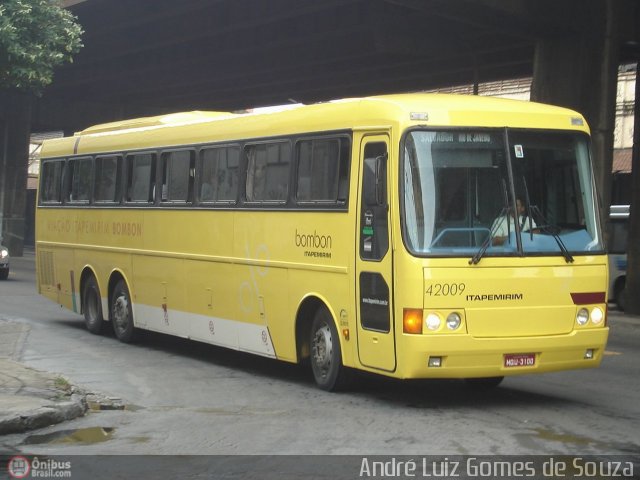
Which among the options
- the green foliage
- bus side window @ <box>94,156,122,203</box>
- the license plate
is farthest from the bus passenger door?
the green foliage

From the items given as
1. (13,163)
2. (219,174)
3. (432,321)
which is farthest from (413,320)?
(13,163)

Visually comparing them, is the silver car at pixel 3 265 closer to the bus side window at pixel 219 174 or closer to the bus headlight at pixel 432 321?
the bus side window at pixel 219 174

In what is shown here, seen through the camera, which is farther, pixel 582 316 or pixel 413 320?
pixel 582 316

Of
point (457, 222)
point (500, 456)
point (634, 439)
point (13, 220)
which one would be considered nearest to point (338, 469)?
point (500, 456)

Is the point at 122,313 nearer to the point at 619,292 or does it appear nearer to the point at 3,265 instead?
the point at 619,292

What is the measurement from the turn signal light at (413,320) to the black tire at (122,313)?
7.12m

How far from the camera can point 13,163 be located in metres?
49.8

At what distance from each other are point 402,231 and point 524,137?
159cm

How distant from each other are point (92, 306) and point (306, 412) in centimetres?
818

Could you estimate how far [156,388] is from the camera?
40.5 ft

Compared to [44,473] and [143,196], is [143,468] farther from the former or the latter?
[143,196]

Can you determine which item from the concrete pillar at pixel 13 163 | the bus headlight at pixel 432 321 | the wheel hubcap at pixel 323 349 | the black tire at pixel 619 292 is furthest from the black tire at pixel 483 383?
the concrete pillar at pixel 13 163

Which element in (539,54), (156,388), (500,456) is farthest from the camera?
(539,54)

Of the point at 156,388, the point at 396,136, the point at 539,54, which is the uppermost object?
the point at 539,54
